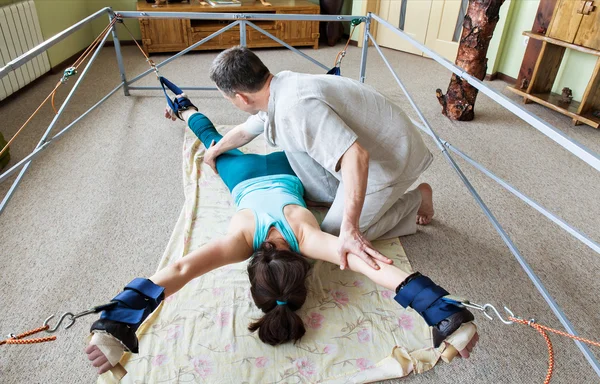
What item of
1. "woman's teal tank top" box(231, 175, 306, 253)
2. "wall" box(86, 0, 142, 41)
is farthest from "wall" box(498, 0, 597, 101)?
"wall" box(86, 0, 142, 41)

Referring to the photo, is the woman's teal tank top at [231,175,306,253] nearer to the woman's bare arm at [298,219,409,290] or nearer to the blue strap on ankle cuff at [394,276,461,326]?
the woman's bare arm at [298,219,409,290]

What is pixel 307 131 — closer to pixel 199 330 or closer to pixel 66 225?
pixel 199 330

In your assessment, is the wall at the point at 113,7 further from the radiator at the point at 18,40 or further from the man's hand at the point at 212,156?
the man's hand at the point at 212,156

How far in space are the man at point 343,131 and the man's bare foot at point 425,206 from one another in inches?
8.3

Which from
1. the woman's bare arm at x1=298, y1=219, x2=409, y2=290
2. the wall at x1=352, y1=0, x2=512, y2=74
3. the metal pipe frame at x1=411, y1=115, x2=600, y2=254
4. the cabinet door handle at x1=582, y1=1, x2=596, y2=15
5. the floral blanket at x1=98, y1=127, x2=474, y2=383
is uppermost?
the cabinet door handle at x1=582, y1=1, x2=596, y2=15

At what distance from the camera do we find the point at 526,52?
3742 mm

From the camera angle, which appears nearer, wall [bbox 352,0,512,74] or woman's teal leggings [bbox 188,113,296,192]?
woman's teal leggings [bbox 188,113,296,192]

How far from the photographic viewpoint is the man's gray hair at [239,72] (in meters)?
1.43

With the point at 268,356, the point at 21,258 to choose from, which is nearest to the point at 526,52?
the point at 268,356

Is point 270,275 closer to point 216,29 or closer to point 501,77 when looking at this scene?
point 501,77

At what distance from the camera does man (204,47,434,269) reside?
137 centimetres

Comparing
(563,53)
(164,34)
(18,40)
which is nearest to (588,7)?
(563,53)

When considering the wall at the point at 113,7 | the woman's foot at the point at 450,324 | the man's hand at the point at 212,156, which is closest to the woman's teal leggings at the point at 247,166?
the man's hand at the point at 212,156

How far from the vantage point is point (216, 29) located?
4727 millimetres
